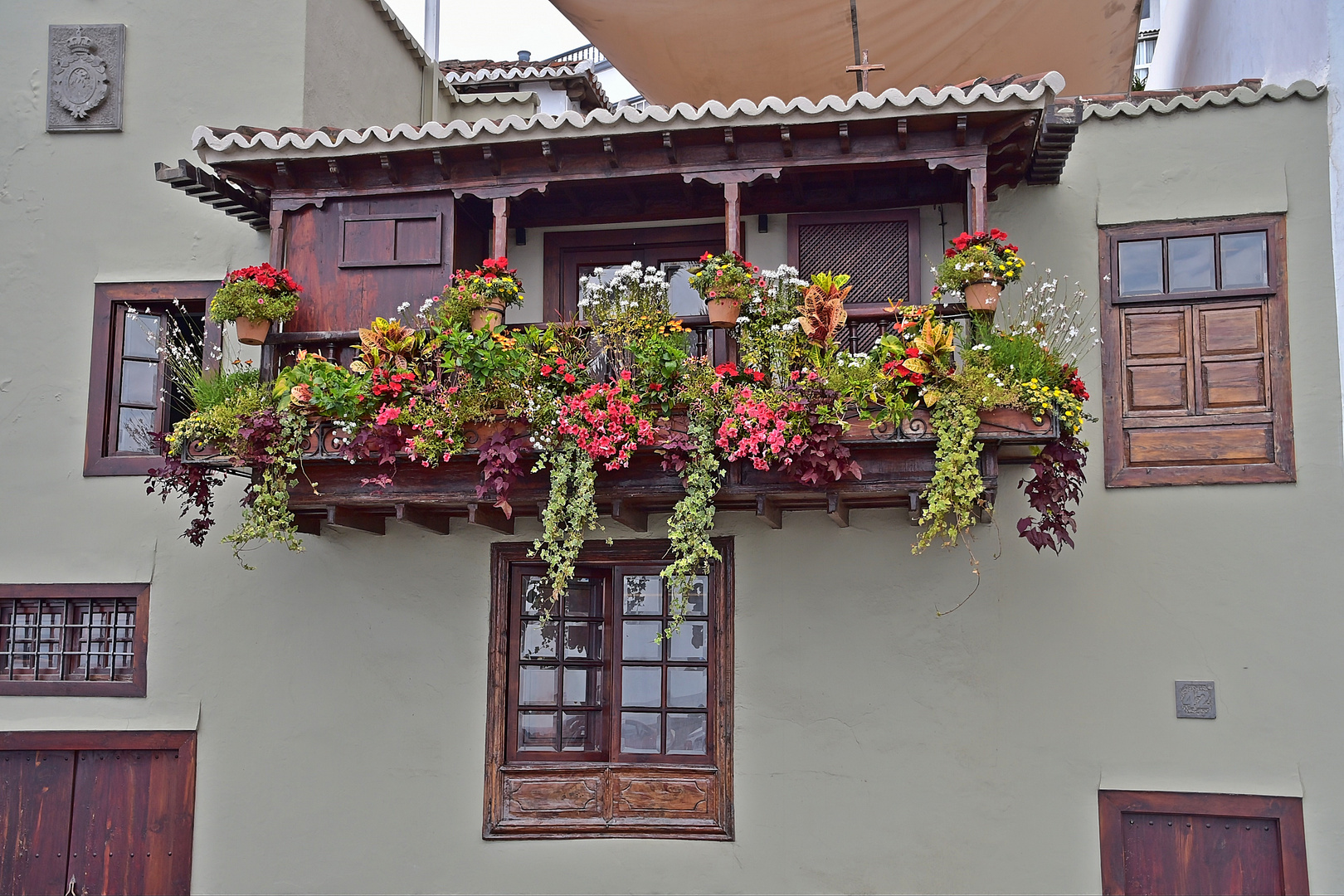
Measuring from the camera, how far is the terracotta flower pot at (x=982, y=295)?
6.48 meters

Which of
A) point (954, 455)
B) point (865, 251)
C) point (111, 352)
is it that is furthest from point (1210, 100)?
point (111, 352)

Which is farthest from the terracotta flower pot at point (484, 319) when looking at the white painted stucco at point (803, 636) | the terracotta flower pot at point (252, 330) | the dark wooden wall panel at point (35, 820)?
the dark wooden wall panel at point (35, 820)

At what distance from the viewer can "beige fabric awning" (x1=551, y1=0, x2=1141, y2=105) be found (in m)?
9.29

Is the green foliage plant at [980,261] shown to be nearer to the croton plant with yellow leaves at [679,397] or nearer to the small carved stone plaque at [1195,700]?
the croton plant with yellow leaves at [679,397]

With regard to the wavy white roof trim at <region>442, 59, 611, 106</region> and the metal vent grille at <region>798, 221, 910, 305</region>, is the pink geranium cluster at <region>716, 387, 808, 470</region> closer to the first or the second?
the metal vent grille at <region>798, 221, 910, 305</region>

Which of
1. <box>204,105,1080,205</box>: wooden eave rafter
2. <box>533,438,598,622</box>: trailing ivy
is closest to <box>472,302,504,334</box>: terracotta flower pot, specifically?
<box>533,438,598,622</box>: trailing ivy

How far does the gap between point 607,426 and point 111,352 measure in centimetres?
454

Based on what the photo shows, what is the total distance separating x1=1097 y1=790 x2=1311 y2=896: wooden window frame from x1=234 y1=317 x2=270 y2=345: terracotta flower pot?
20.0 ft

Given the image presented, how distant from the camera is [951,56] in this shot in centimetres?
985

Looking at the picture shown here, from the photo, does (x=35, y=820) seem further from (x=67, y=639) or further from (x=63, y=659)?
(x=67, y=639)

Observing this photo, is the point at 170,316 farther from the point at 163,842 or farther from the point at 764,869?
the point at 764,869

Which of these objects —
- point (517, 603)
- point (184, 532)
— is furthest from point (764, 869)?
point (184, 532)

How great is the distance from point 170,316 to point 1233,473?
7774 millimetres

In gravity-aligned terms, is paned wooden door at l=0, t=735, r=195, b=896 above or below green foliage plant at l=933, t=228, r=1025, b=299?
below
